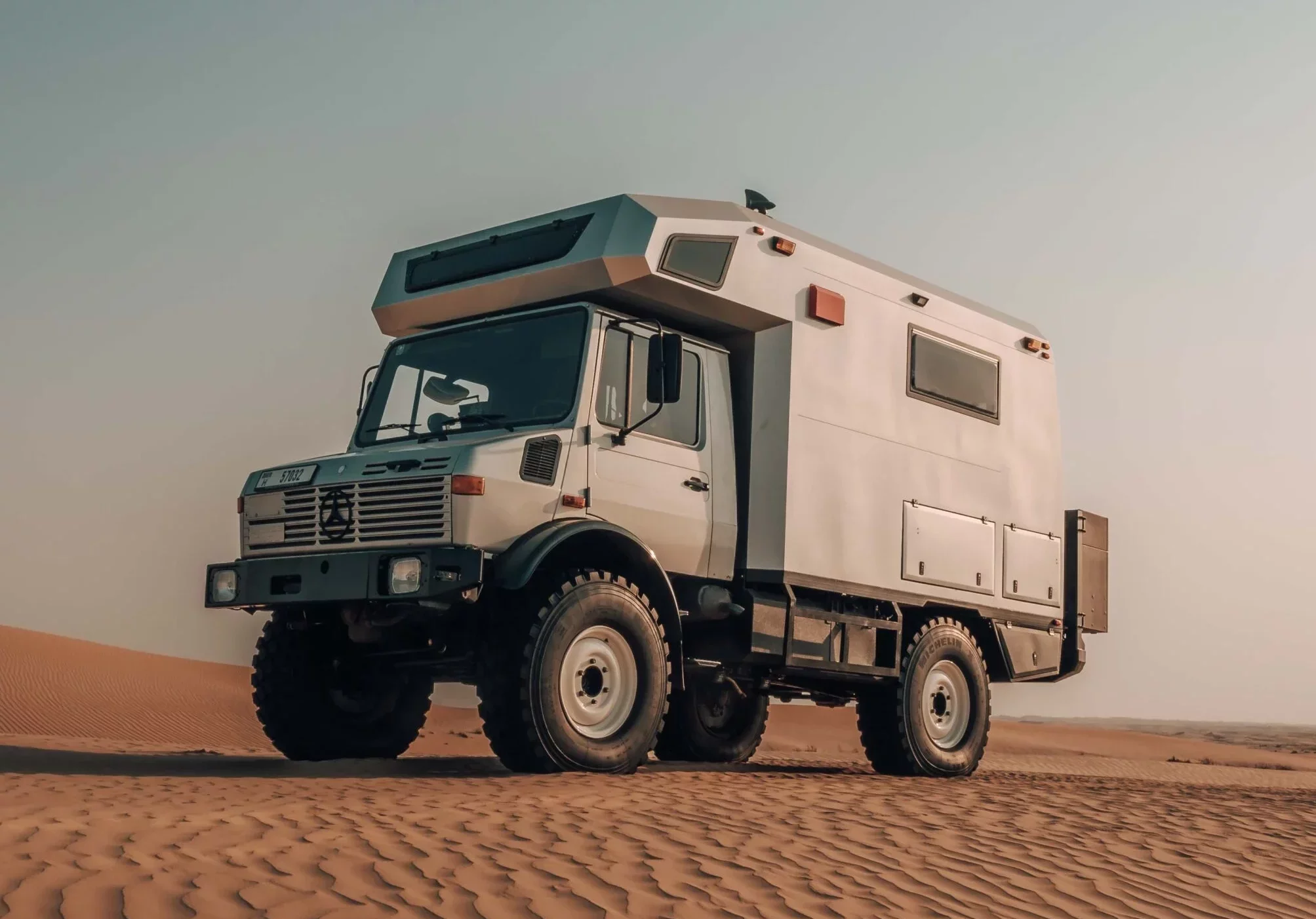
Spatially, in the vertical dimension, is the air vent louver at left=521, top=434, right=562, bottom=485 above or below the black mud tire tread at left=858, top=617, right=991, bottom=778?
above

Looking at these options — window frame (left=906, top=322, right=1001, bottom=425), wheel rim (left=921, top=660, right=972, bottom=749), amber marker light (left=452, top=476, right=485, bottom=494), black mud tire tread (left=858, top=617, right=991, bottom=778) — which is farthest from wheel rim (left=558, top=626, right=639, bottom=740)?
window frame (left=906, top=322, right=1001, bottom=425)

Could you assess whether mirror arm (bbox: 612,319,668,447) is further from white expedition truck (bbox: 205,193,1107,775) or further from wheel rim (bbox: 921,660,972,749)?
wheel rim (bbox: 921,660,972,749)

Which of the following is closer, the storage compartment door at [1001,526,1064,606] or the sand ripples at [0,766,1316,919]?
the sand ripples at [0,766,1316,919]

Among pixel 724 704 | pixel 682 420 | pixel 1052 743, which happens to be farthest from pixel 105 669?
pixel 682 420

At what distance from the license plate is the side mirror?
2.42 m

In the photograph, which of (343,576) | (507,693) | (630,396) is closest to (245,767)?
(343,576)

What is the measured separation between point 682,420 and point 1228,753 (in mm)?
34160

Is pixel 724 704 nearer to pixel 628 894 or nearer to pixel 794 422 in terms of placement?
pixel 794 422

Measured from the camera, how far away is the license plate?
31.6 feet

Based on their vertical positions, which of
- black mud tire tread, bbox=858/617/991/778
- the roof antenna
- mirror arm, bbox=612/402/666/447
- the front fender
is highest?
A: the roof antenna

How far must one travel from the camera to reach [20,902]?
4504 mm

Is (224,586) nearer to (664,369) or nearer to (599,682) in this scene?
(599,682)

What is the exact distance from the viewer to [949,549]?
483 inches

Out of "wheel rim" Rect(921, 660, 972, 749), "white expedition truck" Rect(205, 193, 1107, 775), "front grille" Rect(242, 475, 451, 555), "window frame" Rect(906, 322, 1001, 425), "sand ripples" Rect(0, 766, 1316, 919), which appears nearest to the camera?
"sand ripples" Rect(0, 766, 1316, 919)
